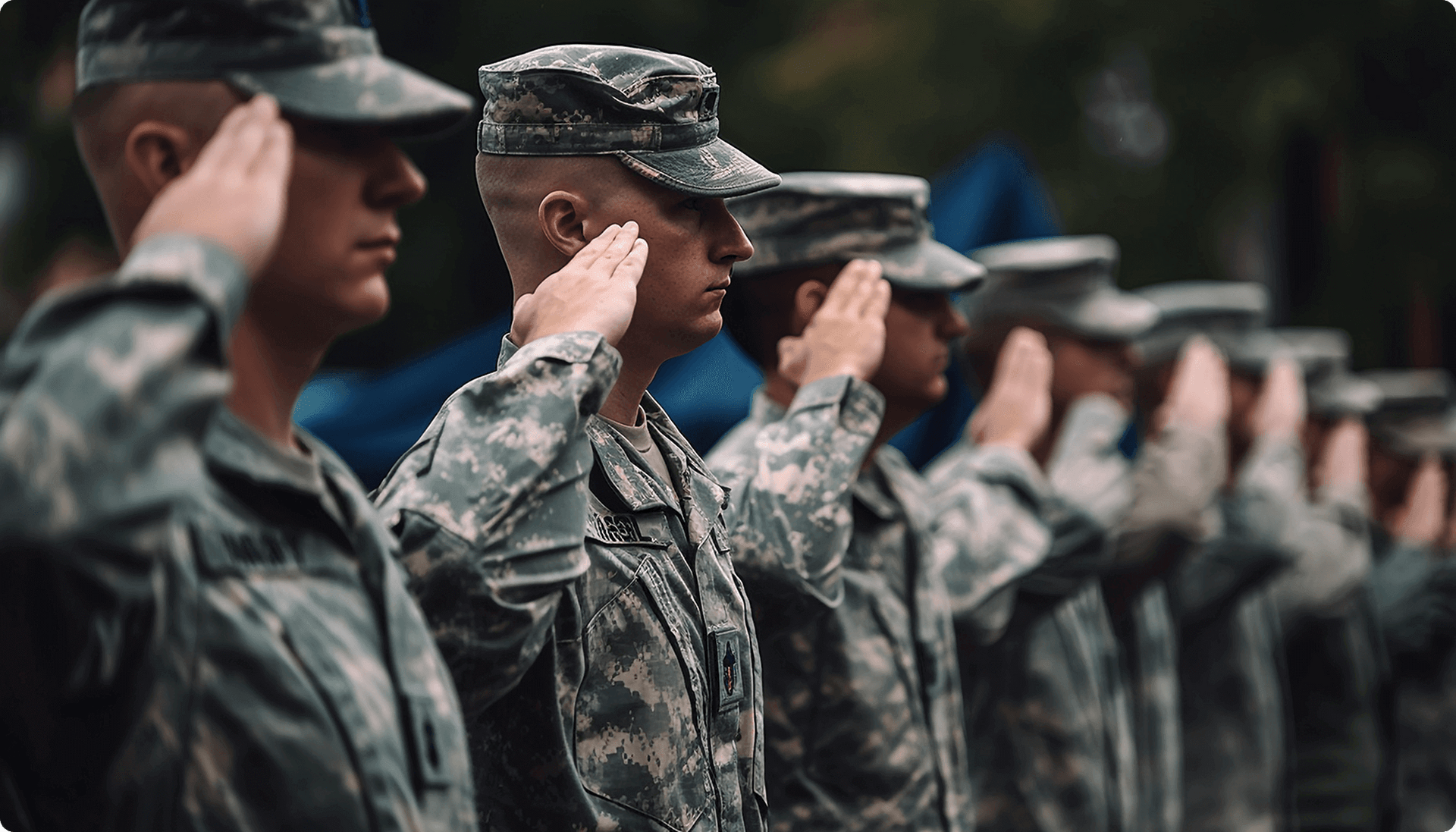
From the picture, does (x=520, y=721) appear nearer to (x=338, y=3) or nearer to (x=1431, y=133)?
(x=338, y=3)

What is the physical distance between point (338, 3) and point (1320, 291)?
1147cm

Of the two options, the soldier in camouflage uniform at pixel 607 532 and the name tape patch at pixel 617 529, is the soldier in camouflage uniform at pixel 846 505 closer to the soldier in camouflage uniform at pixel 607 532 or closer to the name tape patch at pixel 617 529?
the soldier in camouflage uniform at pixel 607 532

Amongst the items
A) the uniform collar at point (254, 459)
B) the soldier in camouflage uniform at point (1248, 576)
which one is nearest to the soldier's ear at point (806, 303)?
the uniform collar at point (254, 459)

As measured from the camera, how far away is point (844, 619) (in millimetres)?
4180

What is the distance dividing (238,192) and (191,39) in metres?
0.28

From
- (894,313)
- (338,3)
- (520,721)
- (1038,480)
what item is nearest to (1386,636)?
(1038,480)

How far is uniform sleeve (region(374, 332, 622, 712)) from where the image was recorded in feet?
8.27

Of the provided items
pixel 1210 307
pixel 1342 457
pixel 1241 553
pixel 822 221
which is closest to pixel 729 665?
pixel 822 221

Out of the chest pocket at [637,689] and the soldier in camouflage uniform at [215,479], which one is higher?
the soldier in camouflage uniform at [215,479]

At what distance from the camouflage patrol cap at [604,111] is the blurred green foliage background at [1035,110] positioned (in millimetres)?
6517

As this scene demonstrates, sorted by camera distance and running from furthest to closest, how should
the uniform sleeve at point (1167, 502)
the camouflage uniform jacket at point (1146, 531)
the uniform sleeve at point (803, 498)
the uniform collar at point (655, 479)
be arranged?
the uniform sleeve at point (1167, 502) → the camouflage uniform jacket at point (1146, 531) → the uniform sleeve at point (803, 498) → the uniform collar at point (655, 479)

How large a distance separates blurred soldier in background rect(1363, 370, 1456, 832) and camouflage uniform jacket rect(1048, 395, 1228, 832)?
3.28 metres

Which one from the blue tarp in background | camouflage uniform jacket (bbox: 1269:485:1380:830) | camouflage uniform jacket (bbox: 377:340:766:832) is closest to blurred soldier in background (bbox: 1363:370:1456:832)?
camouflage uniform jacket (bbox: 1269:485:1380:830)

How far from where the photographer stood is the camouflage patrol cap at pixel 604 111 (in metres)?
3.13
